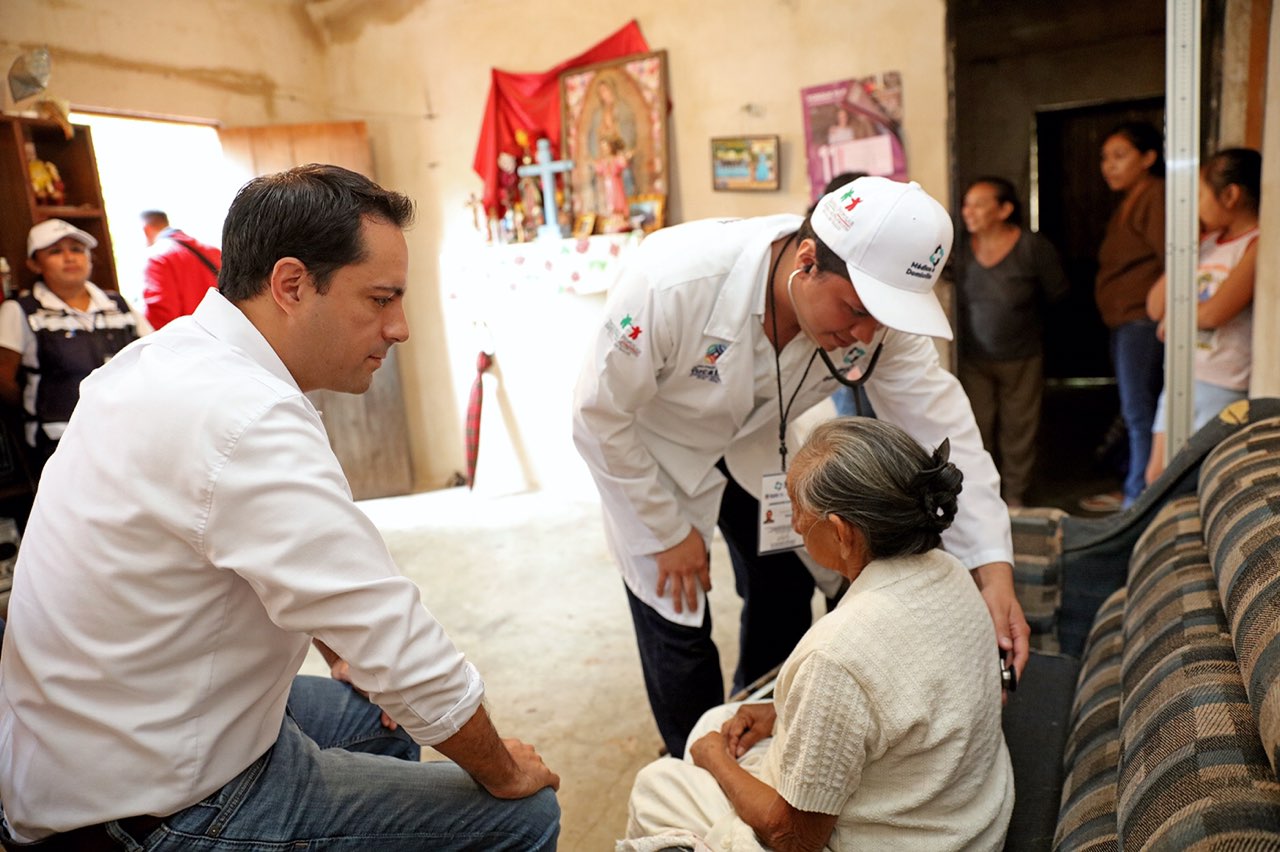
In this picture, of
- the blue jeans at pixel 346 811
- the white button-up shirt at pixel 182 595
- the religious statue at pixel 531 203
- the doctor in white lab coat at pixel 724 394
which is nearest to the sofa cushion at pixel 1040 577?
the doctor in white lab coat at pixel 724 394

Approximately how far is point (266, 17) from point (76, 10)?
1134 mm

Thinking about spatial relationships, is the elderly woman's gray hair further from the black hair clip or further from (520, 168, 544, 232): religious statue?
(520, 168, 544, 232): religious statue

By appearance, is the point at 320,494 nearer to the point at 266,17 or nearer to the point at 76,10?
the point at 76,10

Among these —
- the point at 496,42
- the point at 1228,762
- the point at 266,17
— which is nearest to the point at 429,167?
the point at 496,42

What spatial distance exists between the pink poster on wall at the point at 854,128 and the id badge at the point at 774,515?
102 inches

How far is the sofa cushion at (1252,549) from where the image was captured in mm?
911

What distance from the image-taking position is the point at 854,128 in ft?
13.5

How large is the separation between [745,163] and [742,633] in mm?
2909

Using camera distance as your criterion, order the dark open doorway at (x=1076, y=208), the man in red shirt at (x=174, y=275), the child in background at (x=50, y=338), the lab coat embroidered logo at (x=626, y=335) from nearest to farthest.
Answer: the lab coat embroidered logo at (x=626, y=335) → the child in background at (x=50, y=338) → the man in red shirt at (x=174, y=275) → the dark open doorway at (x=1076, y=208)

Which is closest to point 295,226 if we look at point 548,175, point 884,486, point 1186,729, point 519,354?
point 884,486

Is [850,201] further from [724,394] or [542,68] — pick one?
[542,68]

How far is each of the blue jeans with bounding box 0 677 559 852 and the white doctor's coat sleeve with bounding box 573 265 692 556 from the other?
0.61 metres

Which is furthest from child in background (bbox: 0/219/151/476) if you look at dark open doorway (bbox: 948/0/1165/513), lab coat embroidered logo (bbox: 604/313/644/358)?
dark open doorway (bbox: 948/0/1165/513)

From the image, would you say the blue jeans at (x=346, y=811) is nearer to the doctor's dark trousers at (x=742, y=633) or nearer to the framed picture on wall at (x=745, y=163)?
the doctor's dark trousers at (x=742, y=633)
